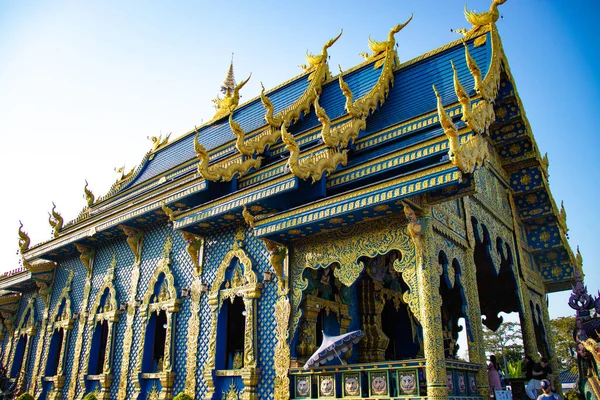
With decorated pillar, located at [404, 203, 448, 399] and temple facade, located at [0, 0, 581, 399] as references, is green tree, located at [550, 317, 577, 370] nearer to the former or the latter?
temple facade, located at [0, 0, 581, 399]

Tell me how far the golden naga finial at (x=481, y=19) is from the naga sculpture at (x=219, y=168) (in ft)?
17.7

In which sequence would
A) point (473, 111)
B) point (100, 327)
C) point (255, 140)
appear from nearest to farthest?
point (473, 111) < point (255, 140) < point (100, 327)

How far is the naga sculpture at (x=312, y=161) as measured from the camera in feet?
28.8

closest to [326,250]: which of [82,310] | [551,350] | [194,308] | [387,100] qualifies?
[194,308]

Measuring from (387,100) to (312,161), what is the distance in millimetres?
3377

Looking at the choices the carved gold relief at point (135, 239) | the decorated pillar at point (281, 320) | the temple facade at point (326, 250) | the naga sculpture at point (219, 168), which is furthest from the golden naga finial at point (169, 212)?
the decorated pillar at point (281, 320)

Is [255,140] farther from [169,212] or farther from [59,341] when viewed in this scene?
[59,341]

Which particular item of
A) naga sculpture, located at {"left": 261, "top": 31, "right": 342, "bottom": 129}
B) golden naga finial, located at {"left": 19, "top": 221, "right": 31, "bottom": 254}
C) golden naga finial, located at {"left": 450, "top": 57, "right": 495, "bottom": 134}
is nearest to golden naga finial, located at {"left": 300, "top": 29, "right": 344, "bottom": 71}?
naga sculpture, located at {"left": 261, "top": 31, "right": 342, "bottom": 129}

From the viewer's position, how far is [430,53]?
11.7 m

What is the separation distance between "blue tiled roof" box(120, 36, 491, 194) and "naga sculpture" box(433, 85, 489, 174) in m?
2.55

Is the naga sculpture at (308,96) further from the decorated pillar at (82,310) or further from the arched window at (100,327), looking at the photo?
the decorated pillar at (82,310)

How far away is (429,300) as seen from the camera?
7.27m

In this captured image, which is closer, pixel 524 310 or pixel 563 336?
pixel 524 310

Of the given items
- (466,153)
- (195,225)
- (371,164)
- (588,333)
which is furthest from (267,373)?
(588,333)
